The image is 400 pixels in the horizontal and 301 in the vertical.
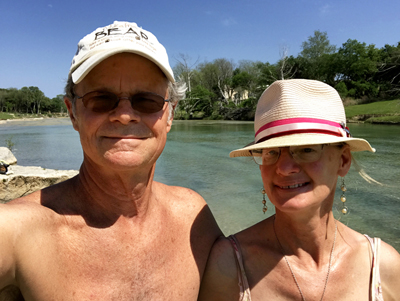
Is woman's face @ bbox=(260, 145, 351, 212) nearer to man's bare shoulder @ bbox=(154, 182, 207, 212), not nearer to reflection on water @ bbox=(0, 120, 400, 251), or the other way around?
man's bare shoulder @ bbox=(154, 182, 207, 212)

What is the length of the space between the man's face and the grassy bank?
2582cm

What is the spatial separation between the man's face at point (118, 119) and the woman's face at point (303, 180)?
792 mm

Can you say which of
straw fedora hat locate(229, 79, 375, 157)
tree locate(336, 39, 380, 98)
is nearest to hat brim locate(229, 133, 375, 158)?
straw fedora hat locate(229, 79, 375, 157)

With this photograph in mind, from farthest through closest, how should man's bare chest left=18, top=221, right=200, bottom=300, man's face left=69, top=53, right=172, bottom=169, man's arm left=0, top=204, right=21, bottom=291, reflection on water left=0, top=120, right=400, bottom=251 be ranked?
reflection on water left=0, top=120, right=400, bottom=251 → man's face left=69, top=53, right=172, bottom=169 → man's bare chest left=18, top=221, right=200, bottom=300 → man's arm left=0, top=204, right=21, bottom=291

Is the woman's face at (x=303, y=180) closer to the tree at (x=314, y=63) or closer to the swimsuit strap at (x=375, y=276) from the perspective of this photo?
the swimsuit strap at (x=375, y=276)

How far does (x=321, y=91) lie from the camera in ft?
5.41

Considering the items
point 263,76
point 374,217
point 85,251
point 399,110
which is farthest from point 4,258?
point 263,76

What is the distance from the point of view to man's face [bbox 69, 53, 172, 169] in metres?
1.59

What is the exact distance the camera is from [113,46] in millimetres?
1553

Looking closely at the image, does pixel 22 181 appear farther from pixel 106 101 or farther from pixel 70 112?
pixel 106 101

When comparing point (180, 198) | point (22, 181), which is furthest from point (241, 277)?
point (22, 181)

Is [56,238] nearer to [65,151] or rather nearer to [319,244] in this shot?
[319,244]

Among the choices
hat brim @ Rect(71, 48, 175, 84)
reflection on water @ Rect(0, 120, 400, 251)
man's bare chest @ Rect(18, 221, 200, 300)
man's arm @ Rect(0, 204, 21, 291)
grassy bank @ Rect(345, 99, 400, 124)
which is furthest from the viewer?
grassy bank @ Rect(345, 99, 400, 124)

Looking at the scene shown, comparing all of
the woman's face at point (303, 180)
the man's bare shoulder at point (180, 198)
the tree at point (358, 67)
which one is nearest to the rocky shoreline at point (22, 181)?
the man's bare shoulder at point (180, 198)
